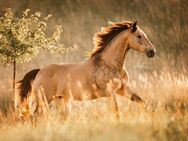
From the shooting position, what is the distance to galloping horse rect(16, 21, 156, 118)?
923cm

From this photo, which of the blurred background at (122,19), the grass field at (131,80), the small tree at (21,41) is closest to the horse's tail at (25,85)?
the grass field at (131,80)

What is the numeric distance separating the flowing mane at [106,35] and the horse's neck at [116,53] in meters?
0.14

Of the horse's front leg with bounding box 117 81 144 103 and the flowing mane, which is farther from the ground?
the flowing mane

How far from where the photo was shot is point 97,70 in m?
→ 9.48

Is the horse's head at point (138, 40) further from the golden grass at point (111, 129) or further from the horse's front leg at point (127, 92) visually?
the golden grass at point (111, 129)

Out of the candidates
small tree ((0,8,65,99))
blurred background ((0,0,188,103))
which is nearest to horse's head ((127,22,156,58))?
small tree ((0,8,65,99))

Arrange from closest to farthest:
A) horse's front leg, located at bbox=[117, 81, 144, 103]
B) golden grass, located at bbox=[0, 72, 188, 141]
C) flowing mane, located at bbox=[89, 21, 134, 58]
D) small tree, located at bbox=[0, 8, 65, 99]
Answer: golden grass, located at bbox=[0, 72, 188, 141]
horse's front leg, located at bbox=[117, 81, 144, 103]
flowing mane, located at bbox=[89, 21, 134, 58]
small tree, located at bbox=[0, 8, 65, 99]

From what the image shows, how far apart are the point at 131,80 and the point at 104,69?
7138mm

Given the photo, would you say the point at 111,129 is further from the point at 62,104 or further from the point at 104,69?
the point at 62,104

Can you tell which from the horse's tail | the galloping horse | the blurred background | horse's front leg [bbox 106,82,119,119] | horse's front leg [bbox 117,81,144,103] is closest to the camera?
horse's front leg [bbox 106,82,119,119]

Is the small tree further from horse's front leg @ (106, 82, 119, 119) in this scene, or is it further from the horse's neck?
horse's front leg @ (106, 82, 119, 119)

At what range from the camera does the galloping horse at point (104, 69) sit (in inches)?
364

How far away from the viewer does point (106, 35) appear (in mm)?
9703

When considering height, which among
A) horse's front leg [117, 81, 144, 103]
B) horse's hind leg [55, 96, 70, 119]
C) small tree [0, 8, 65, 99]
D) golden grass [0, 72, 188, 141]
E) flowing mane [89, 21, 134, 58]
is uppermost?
small tree [0, 8, 65, 99]
